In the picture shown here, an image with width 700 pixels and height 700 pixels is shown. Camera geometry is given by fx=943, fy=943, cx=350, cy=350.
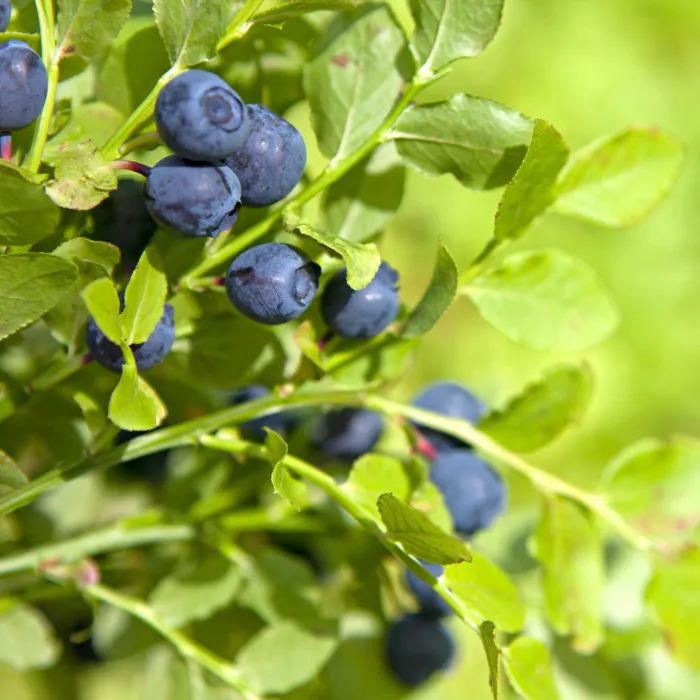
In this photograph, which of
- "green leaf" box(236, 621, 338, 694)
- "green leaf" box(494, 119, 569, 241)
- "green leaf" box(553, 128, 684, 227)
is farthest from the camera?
"green leaf" box(236, 621, 338, 694)

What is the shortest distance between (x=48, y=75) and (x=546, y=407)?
18.5 inches

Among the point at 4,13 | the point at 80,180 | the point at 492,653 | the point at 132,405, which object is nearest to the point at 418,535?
the point at 492,653

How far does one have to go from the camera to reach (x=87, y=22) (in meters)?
0.59

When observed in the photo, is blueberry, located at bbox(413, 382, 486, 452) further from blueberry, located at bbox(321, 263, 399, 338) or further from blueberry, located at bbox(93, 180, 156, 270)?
blueberry, located at bbox(93, 180, 156, 270)

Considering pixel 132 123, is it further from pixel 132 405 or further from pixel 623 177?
pixel 623 177

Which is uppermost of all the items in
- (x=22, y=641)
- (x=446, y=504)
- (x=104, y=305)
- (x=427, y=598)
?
(x=104, y=305)

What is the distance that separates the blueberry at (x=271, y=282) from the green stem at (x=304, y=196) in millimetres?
17

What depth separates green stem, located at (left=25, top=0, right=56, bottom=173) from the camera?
55 cm

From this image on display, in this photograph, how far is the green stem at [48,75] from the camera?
550mm

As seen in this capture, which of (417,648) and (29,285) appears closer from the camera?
(29,285)

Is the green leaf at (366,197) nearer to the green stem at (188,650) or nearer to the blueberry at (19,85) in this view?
the blueberry at (19,85)

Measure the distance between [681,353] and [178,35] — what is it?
208 cm

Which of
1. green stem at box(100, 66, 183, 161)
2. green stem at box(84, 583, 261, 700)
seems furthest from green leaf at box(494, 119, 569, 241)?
green stem at box(84, 583, 261, 700)

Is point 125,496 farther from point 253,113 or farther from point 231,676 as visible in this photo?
point 253,113
